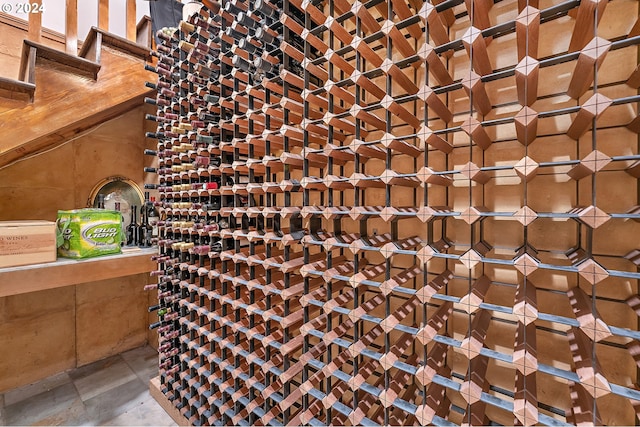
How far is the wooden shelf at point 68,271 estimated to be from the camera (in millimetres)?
1442

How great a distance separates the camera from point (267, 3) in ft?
3.51

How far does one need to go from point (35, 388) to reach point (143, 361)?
708mm

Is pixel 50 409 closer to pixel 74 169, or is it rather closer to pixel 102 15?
pixel 74 169

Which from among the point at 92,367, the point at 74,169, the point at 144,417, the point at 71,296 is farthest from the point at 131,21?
the point at 92,367

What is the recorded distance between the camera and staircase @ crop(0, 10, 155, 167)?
147 centimetres

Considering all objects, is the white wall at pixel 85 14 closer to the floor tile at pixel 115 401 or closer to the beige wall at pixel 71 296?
the beige wall at pixel 71 296

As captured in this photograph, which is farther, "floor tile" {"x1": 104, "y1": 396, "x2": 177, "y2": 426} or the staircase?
"floor tile" {"x1": 104, "y1": 396, "x2": 177, "y2": 426}

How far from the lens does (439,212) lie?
759 mm

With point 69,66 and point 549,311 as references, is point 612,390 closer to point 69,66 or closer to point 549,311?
point 549,311

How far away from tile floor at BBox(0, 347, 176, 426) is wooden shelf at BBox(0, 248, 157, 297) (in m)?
0.89

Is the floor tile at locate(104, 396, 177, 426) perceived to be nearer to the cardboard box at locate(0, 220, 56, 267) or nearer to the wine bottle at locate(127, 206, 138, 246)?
the cardboard box at locate(0, 220, 56, 267)

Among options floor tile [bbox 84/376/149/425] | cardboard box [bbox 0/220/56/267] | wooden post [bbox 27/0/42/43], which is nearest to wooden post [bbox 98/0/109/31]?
wooden post [bbox 27/0/42/43]

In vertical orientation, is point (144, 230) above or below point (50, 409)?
above

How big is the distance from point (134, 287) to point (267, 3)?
2.90 metres
